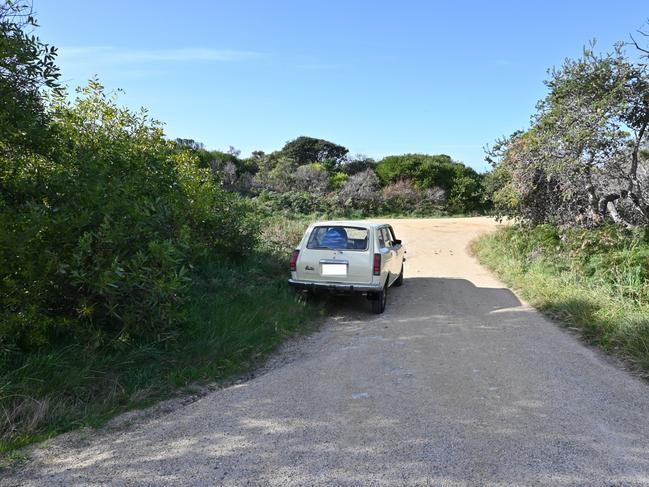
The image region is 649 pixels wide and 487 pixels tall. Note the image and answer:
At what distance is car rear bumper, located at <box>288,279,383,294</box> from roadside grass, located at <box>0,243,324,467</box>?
49 centimetres

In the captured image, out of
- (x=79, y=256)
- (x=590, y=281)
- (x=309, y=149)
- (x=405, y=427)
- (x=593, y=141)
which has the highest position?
(x=309, y=149)

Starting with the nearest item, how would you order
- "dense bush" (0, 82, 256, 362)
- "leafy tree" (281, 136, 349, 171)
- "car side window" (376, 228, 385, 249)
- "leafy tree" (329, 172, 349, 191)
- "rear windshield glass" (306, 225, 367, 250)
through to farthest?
"dense bush" (0, 82, 256, 362) < "rear windshield glass" (306, 225, 367, 250) < "car side window" (376, 228, 385, 249) < "leafy tree" (329, 172, 349, 191) < "leafy tree" (281, 136, 349, 171)

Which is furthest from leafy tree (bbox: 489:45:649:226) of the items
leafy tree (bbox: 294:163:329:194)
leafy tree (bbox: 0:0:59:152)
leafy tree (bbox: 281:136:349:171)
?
leafy tree (bbox: 281:136:349:171)

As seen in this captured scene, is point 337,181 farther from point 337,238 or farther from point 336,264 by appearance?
point 336,264

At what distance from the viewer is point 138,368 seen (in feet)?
14.6

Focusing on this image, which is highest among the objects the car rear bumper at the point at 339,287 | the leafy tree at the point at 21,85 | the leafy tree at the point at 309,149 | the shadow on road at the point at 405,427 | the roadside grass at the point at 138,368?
the leafy tree at the point at 309,149

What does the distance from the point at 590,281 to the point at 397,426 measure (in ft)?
21.5

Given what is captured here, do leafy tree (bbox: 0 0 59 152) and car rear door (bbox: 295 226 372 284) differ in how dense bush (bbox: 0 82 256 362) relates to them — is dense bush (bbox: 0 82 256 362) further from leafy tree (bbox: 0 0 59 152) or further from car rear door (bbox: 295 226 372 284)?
car rear door (bbox: 295 226 372 284)

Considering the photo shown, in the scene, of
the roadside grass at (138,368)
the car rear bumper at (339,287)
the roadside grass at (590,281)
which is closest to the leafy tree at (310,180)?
the roadside grass at (590,281)

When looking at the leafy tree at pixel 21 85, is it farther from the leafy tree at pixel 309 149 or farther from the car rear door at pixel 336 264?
the leafy tree at pixel 309 149

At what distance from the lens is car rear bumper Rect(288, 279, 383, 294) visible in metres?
7.30

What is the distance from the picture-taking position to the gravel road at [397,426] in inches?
112

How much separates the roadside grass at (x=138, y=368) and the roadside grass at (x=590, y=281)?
393 cm

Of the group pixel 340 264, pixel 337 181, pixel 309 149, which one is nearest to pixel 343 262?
pixel 340 264
